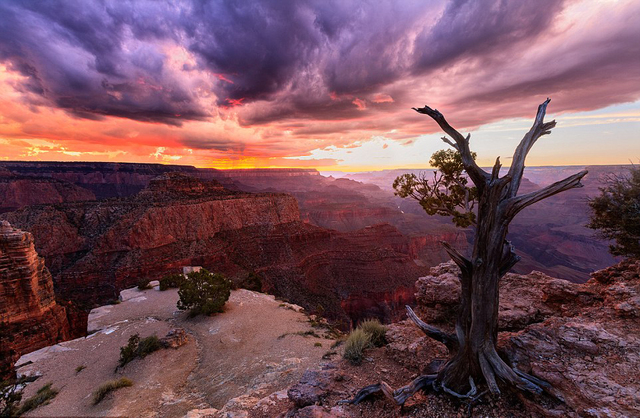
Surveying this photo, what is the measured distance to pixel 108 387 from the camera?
31.9 ft

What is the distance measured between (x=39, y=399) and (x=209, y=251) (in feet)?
101

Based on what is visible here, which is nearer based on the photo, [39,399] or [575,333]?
[575,333]

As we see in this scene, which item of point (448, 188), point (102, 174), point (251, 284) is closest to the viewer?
point (448, 188)

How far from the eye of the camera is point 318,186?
615 ft

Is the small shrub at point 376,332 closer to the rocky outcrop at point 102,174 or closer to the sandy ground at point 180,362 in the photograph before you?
the sandy ground at point 180,362

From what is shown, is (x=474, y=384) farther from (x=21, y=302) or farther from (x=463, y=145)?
(x=21, y=302)

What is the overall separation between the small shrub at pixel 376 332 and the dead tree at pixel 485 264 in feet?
11.3

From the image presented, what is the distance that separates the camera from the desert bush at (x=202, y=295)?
58.6 feet

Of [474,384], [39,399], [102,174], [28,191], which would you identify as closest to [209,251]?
[39,399]

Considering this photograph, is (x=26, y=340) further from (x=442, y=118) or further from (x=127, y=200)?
(x=127, y=200)

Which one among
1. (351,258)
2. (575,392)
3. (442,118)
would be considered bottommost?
(351,258)

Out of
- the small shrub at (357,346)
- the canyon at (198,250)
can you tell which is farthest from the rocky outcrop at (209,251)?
the small shrub at (357,346)

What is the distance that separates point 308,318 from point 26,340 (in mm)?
18424

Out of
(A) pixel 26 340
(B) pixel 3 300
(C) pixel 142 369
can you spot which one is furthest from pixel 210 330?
(B) pixel 3 300
